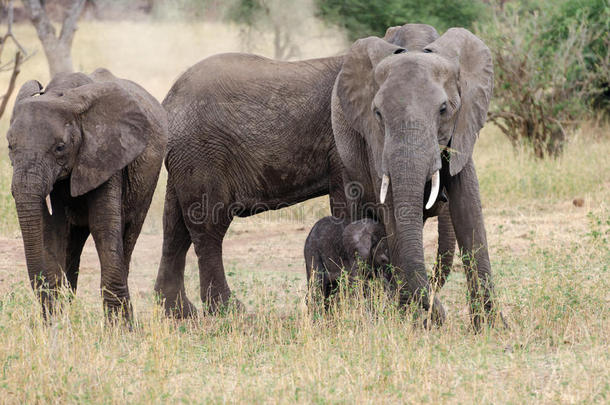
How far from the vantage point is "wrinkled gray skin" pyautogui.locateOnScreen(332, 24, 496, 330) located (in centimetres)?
573

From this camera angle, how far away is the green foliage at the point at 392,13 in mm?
18391

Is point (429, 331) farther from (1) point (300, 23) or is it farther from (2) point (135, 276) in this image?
(1) point (300, 23)

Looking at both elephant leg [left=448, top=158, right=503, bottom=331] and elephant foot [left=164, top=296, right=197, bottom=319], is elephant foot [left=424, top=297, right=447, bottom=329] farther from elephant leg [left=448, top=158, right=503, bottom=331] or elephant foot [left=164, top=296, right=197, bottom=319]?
elephant foot [left=164, top=296, right=197, bottom=319]

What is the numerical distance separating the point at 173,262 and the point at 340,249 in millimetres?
1730

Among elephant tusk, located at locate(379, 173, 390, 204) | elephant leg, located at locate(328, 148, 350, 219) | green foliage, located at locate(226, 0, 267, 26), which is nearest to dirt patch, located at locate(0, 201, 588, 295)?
elephant leg, located at locate(328, 148, 350, 219)

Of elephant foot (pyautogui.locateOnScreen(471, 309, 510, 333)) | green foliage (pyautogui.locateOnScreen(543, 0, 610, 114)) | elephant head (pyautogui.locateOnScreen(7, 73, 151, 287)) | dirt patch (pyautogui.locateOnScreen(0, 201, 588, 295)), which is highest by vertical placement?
green foliage (pyautogui.locateOnScreen(543, 0, 610, 114))

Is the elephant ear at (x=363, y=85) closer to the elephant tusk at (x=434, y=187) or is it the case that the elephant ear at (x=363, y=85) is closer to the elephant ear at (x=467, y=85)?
the elephant ear at (x=467, y=85)

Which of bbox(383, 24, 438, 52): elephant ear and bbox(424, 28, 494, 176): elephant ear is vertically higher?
bbox(383, 24, 438, 52): elephant ear

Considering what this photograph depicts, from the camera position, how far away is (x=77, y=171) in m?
6.45

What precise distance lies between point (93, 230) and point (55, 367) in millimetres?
1443

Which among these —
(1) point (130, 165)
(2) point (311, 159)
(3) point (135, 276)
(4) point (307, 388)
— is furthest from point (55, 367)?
(3) point (135, 276)

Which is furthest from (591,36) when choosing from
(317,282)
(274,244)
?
(317,282)

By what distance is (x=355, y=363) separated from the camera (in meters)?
5.40

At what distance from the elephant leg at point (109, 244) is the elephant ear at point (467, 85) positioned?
2.23 metres
